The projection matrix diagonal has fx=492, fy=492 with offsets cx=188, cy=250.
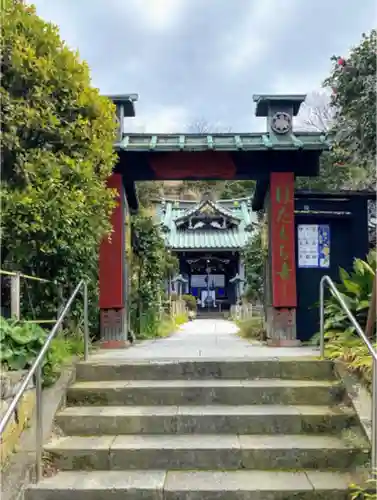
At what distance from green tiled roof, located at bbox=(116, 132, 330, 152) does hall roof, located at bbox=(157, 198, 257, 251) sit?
16.4m

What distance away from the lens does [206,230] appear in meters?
26.9

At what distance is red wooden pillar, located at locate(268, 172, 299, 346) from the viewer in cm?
714

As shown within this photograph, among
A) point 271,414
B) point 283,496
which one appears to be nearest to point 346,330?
point 271,414

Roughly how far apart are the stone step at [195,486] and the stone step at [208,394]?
84 cm

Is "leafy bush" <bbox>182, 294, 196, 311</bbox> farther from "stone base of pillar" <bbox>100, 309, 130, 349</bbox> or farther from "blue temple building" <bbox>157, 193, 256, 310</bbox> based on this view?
"stone base of pillar" <bbox>100, 309, 130, 349</bbox>

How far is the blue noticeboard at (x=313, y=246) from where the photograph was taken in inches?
291

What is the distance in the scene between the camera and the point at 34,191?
4.75 meters

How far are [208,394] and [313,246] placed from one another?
362 cm

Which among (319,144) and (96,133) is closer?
(96,133)

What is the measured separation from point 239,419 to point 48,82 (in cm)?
343

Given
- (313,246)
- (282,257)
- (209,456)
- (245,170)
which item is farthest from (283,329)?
(209,456)

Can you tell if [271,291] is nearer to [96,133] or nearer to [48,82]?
[96,133]

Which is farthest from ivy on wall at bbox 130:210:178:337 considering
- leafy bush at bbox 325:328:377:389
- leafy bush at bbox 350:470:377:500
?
leafy bush at bbox 350:470:377:500

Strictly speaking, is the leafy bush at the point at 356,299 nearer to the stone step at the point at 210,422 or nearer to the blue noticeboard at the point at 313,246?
the blue noticeboard at the point at 313,246
